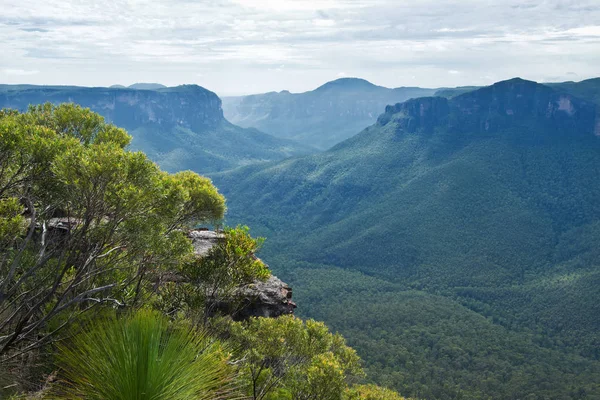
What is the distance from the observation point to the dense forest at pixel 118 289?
5297 mm

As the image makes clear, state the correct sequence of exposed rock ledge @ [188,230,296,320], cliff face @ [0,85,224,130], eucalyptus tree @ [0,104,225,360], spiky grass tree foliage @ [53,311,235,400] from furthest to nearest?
cliff face @ [0,85,224,130], exposed rock ledge @ [188,230,296,320], eucalyptus tree @ [0,104,225,360], spiky grass tree foliage @ [53,311,235,400]

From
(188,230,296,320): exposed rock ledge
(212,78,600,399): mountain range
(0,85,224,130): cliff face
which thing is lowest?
(212,78,600,399): mountain range

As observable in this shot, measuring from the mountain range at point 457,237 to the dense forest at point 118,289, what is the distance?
37117mm

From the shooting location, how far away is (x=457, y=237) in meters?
91.4

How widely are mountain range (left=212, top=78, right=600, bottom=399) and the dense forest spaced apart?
37117 mm

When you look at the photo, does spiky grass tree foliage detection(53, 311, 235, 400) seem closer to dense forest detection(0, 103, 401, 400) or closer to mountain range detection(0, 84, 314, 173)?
dense forest detection(0, 103, 401, 400)

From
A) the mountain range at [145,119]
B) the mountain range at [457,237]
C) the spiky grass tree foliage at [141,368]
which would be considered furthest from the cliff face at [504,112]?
the spiky grass tree foliage at [141,368]

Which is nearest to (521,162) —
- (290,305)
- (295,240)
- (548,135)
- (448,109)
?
(548,135)

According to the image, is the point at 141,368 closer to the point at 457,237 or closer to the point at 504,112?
the point at 457,237

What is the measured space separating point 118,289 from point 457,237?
8982 centimetres

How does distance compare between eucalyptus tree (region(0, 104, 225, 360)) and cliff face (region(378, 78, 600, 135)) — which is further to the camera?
cliff face (region(378, 78, 600, 135))

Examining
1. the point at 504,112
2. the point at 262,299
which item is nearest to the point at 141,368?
the point at 262,299

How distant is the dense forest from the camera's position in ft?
17.4

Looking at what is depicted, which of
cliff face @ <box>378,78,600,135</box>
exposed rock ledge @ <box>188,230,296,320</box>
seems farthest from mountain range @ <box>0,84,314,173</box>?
exposed rock ledge @ <box>188,230,296,320</box>
